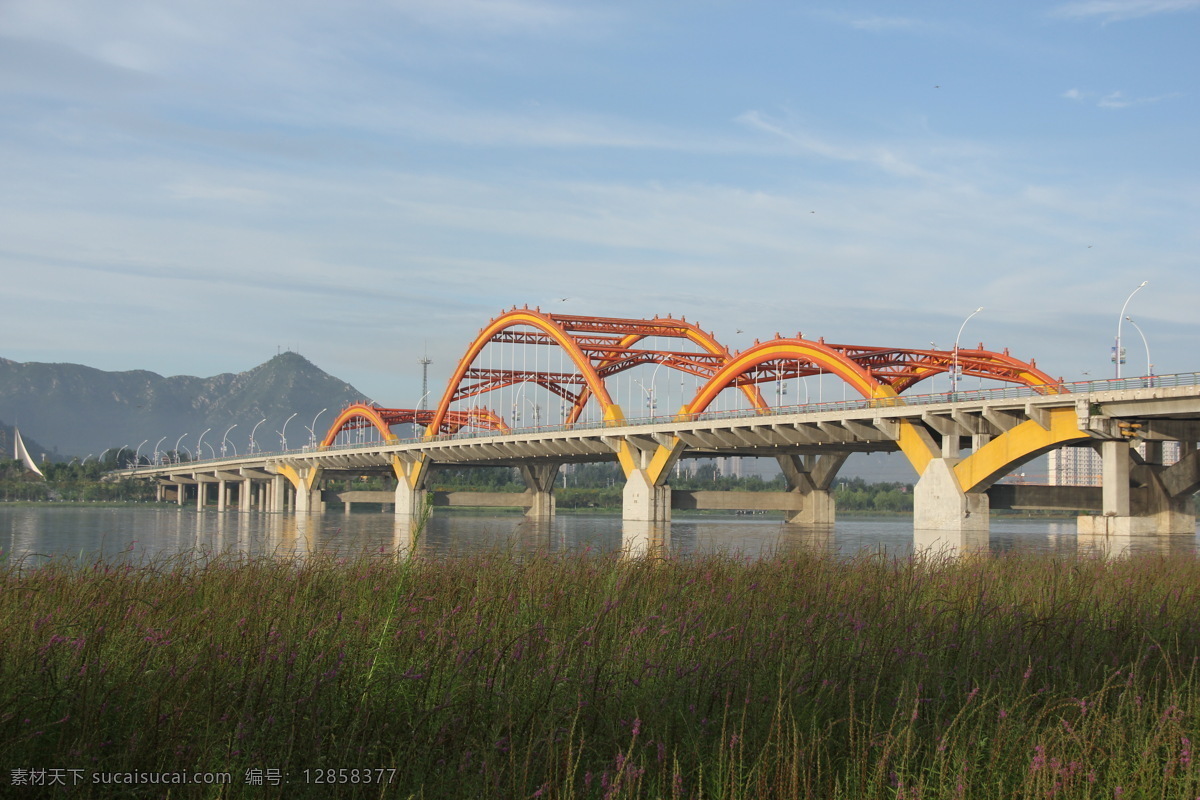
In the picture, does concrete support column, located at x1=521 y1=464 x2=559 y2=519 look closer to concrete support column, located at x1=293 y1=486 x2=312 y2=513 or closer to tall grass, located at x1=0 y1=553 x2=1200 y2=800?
concrete support column, located at x1=293 y1=486 x2=312 y2=513

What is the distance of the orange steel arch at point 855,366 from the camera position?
216 feet

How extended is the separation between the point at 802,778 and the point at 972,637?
435 cm

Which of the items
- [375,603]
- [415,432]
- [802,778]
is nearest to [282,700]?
[802,778]

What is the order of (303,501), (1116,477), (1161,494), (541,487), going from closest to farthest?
(1116,477)
(1161,494)
(541,487)
(303,501)

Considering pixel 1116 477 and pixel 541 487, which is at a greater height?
pixel 1116 477

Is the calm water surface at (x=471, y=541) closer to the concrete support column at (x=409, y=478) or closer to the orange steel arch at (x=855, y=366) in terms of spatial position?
the orange steel arch at (x=855, y=366)

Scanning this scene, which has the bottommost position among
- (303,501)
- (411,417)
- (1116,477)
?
(303,501)

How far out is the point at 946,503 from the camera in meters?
52.2

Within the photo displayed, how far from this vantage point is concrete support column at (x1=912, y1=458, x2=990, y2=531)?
51.5 meters

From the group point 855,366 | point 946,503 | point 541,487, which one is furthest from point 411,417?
point 946,503

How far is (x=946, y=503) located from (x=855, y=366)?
46.7 ft

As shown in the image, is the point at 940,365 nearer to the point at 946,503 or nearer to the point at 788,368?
the point at 788,368

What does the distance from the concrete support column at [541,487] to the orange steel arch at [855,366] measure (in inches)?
1485

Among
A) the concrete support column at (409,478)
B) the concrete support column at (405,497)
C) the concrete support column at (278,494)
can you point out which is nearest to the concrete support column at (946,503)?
the concrete support column at (409,478)
